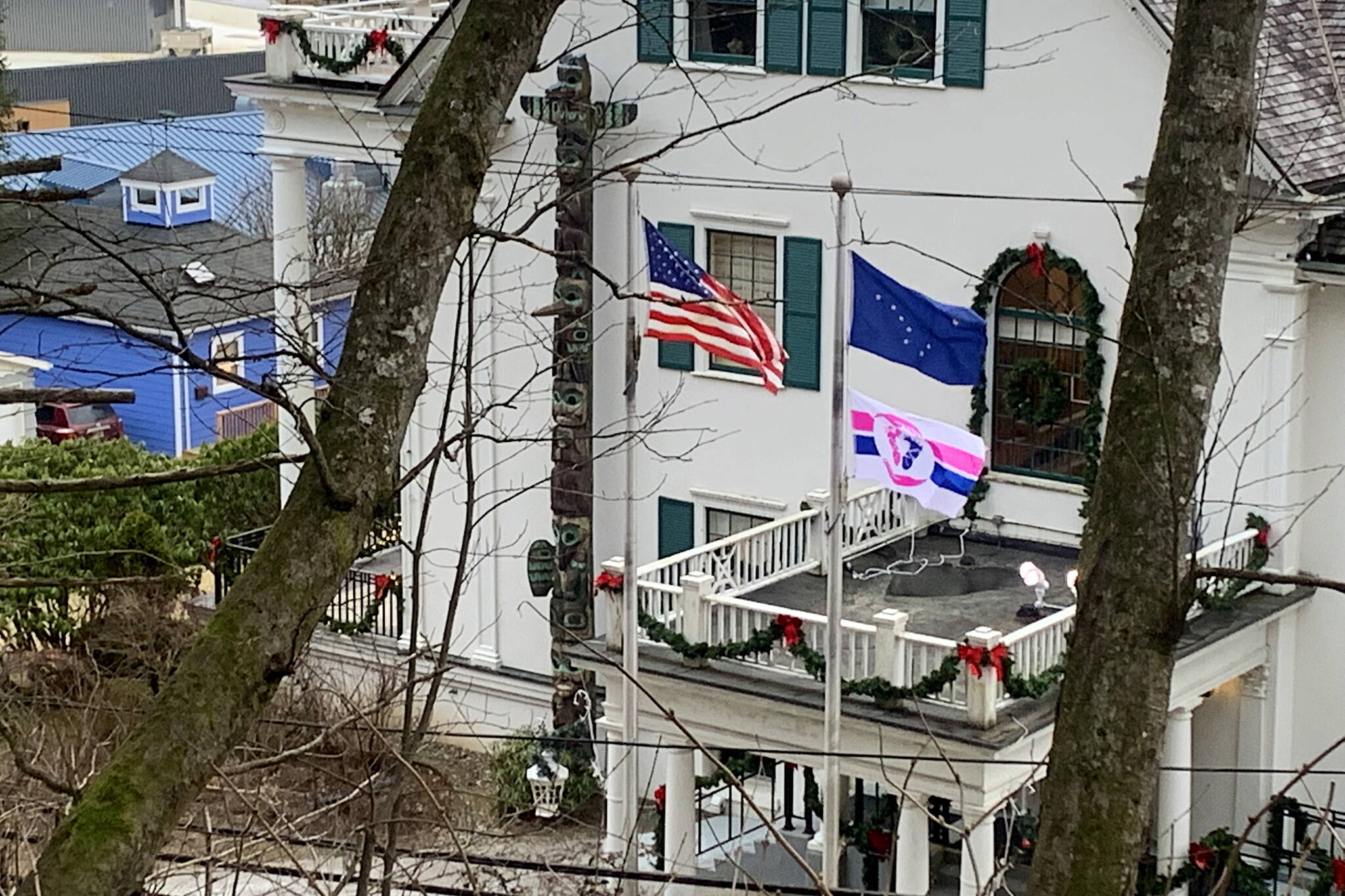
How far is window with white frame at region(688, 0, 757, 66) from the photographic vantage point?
24547 mm

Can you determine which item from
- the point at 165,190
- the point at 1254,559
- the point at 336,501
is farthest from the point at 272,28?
the point at 336,501

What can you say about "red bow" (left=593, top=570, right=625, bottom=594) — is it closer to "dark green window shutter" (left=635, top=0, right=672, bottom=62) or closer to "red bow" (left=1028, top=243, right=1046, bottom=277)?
"red bow" (left=1028, top=243, right=1046, bottom=277)

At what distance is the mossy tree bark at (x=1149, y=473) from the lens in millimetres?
8547

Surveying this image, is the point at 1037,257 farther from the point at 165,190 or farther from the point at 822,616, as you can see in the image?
the point at 165,190

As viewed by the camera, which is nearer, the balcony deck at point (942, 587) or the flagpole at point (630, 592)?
the flagpole at point (630, 592)

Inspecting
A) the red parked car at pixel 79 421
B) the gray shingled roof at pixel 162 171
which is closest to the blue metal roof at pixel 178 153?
the gray shingled roof at pixel 162 171

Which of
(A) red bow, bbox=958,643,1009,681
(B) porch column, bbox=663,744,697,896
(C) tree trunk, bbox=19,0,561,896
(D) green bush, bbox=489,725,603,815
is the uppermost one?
(C) tree trunk, bbox=19,0,561,896

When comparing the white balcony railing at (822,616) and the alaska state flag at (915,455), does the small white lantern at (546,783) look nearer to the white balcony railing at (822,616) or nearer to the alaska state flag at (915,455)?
the white balcony railing at (822,616)

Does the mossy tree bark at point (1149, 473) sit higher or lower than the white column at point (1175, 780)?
higher

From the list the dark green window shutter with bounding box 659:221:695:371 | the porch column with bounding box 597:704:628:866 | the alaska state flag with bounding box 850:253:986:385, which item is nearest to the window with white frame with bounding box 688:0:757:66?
the dark green window shutter with bounding box 659:221:695:371

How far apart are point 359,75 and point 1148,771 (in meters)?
20.5

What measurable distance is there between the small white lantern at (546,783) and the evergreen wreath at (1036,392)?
648cm

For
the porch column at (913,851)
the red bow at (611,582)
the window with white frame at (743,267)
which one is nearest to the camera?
the porch column at (913,851)

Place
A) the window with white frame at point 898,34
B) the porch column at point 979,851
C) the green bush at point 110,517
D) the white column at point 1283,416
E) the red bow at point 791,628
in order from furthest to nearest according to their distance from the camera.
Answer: the green bush at point 110,517
the window with white frame at point 898,34
the white column at point 1283,416
the red bow at point 791,628
the porch column at point 979,851
